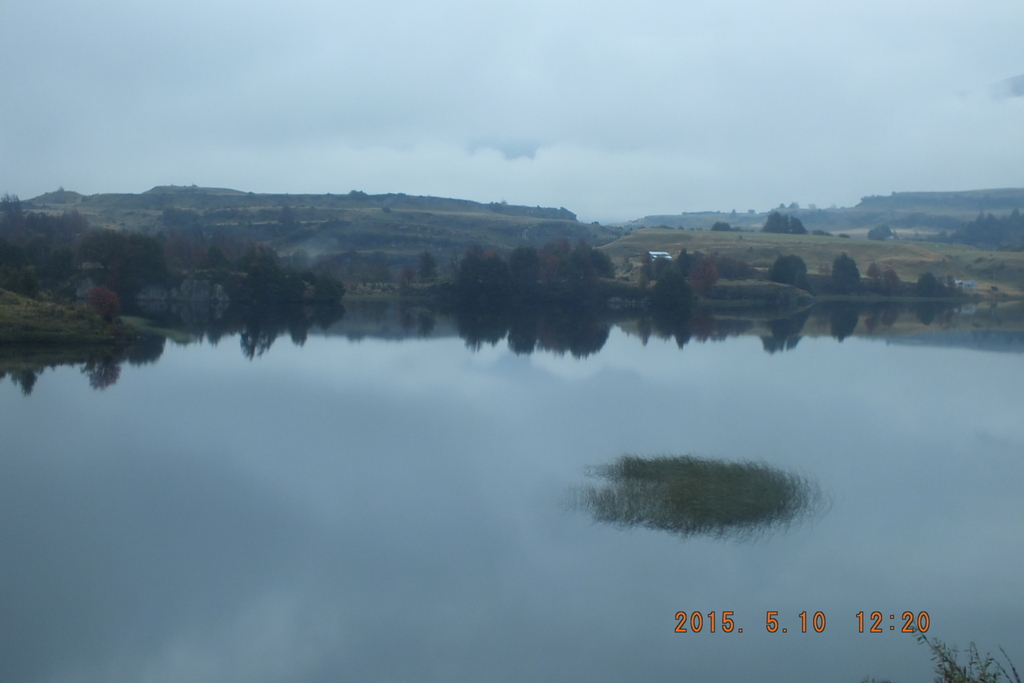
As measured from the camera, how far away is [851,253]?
81500mm

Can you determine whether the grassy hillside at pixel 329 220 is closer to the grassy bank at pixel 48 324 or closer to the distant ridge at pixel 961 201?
the grassy bank at pixel 48 324

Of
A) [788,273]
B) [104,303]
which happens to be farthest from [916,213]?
[104,303]

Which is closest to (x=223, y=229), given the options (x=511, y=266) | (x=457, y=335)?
(x=511, y=266)

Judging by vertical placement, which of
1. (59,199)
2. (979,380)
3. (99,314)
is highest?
(59,199)

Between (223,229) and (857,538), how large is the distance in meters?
86.8

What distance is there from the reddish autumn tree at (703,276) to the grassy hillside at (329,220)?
30.2m

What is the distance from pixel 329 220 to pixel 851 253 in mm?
55011

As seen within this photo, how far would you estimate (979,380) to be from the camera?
89.7 ft

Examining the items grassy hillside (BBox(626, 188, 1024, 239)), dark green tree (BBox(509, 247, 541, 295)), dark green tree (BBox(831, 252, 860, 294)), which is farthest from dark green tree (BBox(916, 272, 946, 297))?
grassy hillside (BBox(626, 188, 1024, 239))

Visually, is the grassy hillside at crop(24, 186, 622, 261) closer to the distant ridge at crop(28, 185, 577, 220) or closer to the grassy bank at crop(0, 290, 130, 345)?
the distant ridge at crop(28, 185, 577, 220)

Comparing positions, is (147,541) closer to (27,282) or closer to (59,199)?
(27,282)

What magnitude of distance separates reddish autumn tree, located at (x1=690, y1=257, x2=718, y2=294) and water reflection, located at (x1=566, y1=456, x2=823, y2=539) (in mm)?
47048

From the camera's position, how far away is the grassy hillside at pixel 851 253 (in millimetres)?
74769

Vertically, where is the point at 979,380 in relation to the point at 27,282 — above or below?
below
